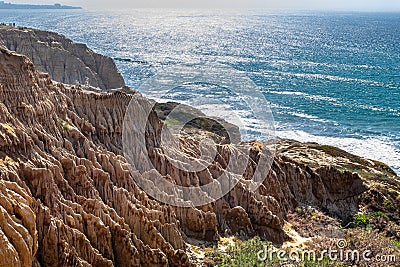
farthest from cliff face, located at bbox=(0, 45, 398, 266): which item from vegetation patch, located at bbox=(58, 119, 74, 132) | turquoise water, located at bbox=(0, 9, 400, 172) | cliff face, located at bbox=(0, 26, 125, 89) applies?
cliff face, located at bbox=(0, 26, 125, 89)

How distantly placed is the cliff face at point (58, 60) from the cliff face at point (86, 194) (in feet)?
187

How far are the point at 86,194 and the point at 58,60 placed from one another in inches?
2843

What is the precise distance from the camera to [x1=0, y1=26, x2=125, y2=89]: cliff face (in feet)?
292

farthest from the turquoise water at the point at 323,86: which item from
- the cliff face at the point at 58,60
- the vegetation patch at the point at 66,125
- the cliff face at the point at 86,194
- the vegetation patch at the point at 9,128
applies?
the vegetation patch at the point at 9,128

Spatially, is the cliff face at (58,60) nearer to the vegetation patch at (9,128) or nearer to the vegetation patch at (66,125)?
the vegetation patch at (66,125)

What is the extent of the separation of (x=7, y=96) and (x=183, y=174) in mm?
12789

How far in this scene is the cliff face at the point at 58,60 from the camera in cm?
8888

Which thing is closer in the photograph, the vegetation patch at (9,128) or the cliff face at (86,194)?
the cliff face at (86,194)

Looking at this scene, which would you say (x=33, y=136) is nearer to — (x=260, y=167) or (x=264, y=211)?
(x=264, y=211)

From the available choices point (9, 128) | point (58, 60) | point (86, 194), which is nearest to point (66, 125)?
point (9, 128)

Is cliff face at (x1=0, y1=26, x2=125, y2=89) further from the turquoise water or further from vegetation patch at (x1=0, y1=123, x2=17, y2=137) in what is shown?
vegetation patch at (x1=0, y1=123, x2=17, y2=137)

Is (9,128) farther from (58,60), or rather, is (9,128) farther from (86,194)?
(58,60)

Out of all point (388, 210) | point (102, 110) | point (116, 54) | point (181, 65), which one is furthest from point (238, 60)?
point (102, 110)

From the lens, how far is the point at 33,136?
80.8 ft
